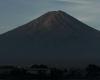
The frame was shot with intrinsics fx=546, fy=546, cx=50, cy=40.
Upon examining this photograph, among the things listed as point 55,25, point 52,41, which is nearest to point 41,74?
point 52,41

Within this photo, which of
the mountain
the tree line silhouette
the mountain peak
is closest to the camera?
the tree line silhouette

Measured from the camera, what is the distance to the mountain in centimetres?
11756

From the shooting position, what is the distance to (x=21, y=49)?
12431 centimetres

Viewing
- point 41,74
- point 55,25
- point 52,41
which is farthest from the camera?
point 55,25

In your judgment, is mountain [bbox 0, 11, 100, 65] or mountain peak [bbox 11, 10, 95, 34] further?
mountain peak [bbox 11, 10, 95, 34]

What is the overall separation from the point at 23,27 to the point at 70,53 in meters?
20.1

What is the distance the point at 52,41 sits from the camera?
128 meters

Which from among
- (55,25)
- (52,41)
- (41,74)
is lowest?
(41,74)

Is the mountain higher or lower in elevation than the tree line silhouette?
higher

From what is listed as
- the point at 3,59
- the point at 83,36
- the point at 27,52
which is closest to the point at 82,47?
the point at 83,36

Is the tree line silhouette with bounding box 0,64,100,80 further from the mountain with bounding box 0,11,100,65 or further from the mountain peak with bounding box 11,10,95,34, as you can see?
the mountain peak with bounding box 11,10,95,34

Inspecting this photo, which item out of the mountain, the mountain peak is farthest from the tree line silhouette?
the mountain peak

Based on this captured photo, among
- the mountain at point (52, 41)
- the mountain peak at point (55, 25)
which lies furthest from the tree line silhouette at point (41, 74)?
the mountain peak at point (55, 25)

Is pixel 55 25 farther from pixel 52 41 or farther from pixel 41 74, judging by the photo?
pixel 41 74
